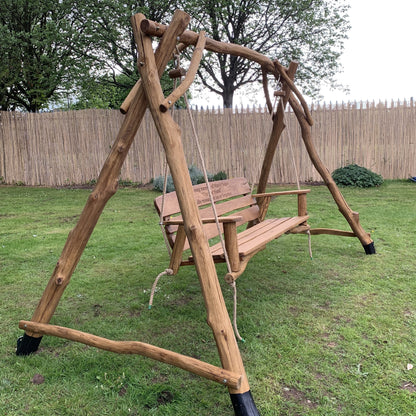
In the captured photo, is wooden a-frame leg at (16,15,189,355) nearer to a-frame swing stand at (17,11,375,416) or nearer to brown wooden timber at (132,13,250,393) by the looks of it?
a-frame swing stand at (17,11,375,416)

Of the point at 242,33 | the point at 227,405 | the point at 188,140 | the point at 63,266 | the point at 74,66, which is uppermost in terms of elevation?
the point at 242,33

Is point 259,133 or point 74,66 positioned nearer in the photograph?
point 259,133

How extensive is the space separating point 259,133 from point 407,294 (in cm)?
753

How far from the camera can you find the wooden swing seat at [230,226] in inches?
94.9

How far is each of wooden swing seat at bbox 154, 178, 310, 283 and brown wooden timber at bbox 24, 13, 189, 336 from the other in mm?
540

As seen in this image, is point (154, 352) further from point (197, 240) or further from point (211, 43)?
point (211, 43)

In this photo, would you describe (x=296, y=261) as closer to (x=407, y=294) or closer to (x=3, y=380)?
(x=407, y=294)

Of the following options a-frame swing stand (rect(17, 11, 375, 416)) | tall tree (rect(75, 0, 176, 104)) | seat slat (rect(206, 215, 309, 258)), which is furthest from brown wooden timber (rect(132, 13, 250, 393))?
tall tree (rect(75, 0, 176, 104))

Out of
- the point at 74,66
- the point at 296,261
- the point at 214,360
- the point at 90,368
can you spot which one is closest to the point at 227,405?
the point at 214,360

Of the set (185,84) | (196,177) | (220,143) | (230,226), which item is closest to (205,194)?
(230,226)

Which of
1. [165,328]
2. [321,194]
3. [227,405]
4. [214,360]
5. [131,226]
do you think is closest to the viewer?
[227,405]

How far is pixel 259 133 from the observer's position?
10102mm

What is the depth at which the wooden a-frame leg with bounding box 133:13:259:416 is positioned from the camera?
177 cm

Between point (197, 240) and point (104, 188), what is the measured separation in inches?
28.3
